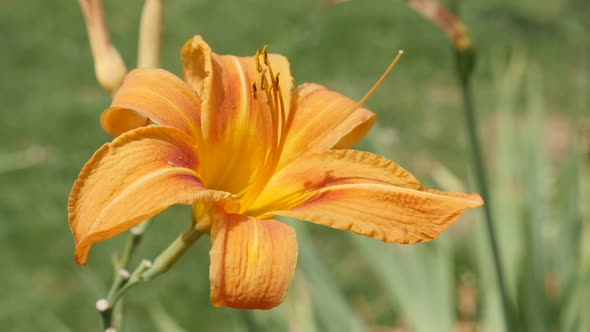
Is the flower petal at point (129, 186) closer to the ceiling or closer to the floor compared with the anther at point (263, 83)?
closer to the floor

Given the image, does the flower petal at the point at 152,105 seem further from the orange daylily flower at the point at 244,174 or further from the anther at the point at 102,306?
the anther at the point at 102,306

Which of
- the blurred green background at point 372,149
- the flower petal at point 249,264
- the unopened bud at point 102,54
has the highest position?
the unopened bud at point 102,54

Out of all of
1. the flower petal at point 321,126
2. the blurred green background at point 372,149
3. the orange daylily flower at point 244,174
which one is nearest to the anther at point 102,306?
the orange daylily flower at point 244,174

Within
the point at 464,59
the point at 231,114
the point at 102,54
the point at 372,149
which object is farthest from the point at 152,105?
the point at 372,149

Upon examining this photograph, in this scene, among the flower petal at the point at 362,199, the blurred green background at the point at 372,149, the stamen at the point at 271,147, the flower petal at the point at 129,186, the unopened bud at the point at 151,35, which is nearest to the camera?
the flower petal at the point at 129,186

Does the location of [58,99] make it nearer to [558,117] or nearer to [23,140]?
[23,140]

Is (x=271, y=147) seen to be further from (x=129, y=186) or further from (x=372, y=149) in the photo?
(x=372, y=149)

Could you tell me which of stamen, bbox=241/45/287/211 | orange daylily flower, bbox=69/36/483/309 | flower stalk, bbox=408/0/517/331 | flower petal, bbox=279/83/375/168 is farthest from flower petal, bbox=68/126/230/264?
flower stalk, bbox=408/0/517/331

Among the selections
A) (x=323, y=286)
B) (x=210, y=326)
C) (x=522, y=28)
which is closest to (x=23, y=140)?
(x=210, y=326)
